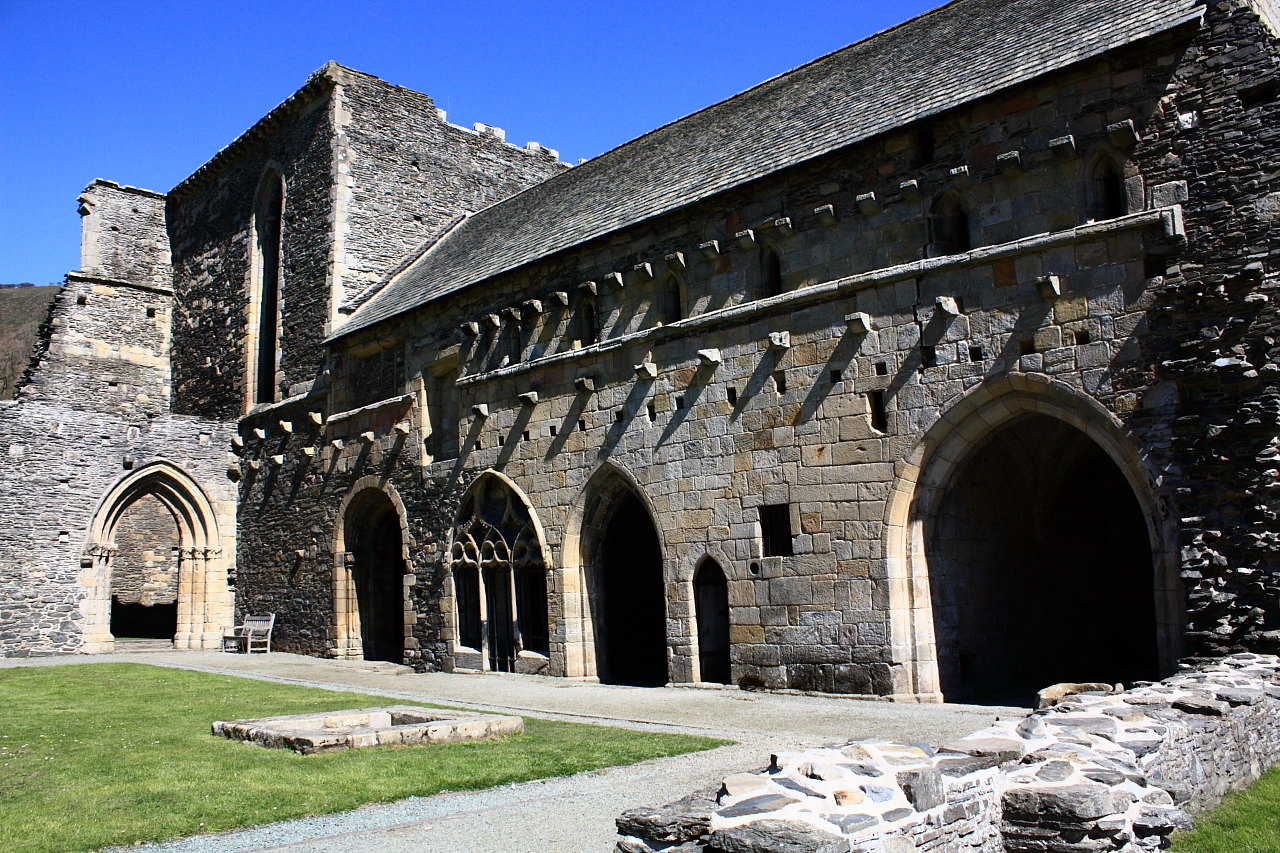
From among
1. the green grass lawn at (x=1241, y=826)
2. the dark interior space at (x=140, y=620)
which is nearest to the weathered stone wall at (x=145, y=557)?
the dark interior space at (x=140, y=620)

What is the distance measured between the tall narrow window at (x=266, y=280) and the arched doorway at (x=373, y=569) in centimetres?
570

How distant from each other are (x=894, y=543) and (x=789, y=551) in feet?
4.54

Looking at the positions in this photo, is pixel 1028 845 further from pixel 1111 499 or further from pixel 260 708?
pixel 1111 499

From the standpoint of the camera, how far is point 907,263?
11.0 metres

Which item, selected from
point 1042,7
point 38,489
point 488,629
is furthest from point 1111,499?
point 38,489

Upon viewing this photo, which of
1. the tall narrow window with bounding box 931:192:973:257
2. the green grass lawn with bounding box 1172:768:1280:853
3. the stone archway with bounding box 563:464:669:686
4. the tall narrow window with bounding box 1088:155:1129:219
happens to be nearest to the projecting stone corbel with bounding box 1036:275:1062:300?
the tall narrow window with bounding box 1088:155:1129:219

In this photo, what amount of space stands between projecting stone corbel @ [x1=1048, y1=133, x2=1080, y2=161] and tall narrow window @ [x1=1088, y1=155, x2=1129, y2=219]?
0.23 meters

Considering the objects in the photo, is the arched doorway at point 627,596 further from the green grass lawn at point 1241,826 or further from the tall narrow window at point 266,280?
the tall narrow window at point 266,280

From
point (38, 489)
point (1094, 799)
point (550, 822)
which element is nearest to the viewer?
point (1094, 799)

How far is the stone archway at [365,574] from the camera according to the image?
737 inches

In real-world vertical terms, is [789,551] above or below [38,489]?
below

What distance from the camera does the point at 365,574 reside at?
62.4ft

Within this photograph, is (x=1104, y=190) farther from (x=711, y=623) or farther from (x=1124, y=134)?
(x=711, y=623)

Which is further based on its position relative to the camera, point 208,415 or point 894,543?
point 208,415
